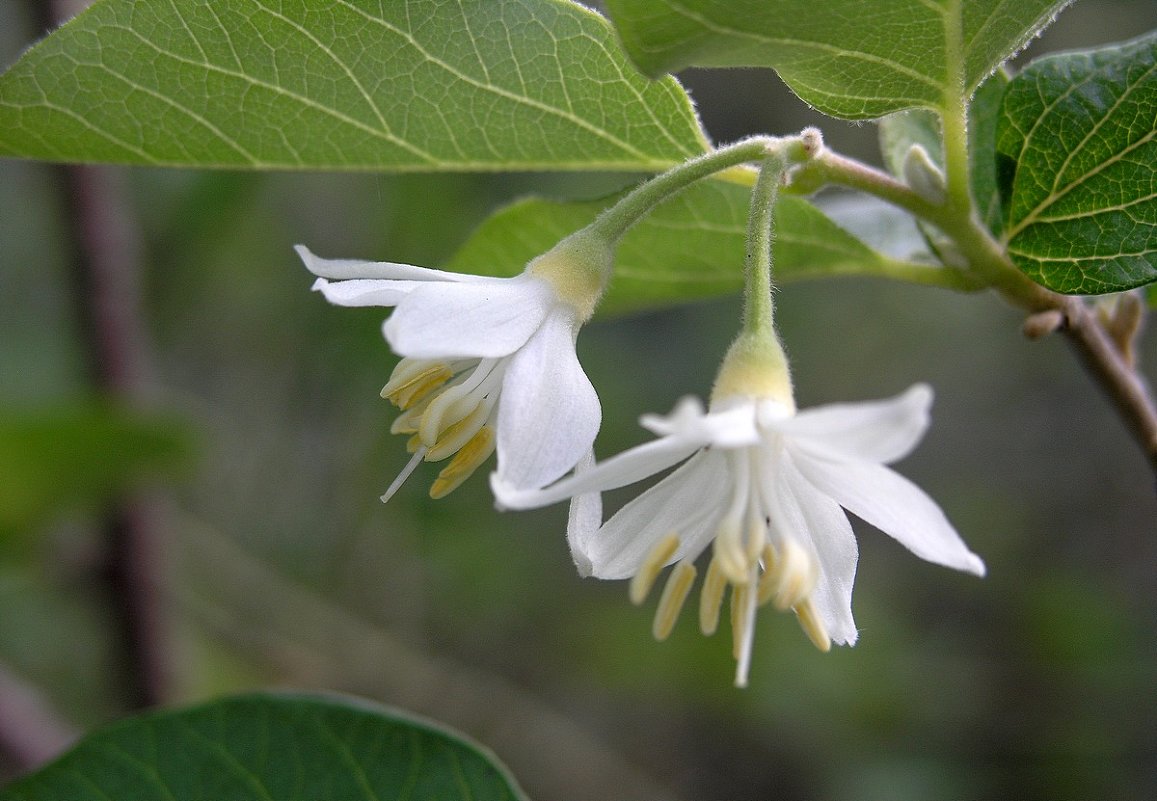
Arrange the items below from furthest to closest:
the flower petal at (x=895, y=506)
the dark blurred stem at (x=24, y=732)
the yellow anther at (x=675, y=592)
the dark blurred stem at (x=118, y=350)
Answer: the dark blurred stem at (x=118, y=350) → the dark blurred stem at (x=24, y=732) → the yellow anther at (x=675, y=592) → the flower petal at (x=895, y=506)

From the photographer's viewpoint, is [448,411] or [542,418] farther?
[448,411]

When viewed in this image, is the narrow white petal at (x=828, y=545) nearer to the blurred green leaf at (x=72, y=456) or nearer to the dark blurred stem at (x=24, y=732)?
the dark blurred stem at (x=24, y=732)

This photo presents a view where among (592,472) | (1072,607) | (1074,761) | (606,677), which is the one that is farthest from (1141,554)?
(592,472)

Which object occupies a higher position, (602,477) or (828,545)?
(602,477)

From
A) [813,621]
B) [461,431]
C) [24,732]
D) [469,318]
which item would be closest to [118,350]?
[24,732]

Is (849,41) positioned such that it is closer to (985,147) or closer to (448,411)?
(985,147)

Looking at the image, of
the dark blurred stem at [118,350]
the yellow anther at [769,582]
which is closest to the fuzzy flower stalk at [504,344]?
the yellow anther at [769,582]
